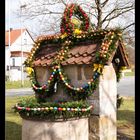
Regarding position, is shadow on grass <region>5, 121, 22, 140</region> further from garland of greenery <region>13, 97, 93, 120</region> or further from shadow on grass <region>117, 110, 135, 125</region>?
shadow on grass <region>117, 110, 135, 125</region>

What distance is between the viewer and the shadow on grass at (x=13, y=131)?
6.95 metres

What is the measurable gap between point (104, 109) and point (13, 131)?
325 centimetres

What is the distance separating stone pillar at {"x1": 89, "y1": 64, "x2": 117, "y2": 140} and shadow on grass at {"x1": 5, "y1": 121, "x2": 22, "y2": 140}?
7.79 ft

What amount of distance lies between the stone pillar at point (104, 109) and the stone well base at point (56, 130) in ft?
0.93

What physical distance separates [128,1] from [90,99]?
740 cm

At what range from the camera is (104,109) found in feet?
17.9

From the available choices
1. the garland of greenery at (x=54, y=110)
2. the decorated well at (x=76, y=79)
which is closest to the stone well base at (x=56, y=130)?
the decorated well at (x=76, y=79)

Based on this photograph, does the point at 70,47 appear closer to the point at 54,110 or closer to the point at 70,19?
the point at 70,19

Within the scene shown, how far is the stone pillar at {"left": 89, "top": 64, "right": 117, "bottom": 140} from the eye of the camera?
529 cm

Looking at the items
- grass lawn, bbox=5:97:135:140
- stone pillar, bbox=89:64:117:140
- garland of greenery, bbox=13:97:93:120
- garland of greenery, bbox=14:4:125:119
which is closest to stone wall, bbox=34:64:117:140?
stone pillar, bbox=89:64:117:140

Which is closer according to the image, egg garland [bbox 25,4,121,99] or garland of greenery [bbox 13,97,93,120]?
garland of greenery [bbox 13,97,93,120]

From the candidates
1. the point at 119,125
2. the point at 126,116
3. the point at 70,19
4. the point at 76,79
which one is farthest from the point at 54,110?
the point at 126,116
